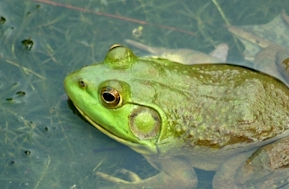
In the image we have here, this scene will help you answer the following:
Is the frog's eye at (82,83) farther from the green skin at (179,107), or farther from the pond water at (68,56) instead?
the pond water at (68,56)

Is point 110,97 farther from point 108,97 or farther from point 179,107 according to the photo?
point 179,107

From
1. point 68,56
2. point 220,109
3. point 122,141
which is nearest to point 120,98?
point 122,141

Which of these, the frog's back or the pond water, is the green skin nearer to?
the frog's back

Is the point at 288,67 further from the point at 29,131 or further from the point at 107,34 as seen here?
the point at 29,131

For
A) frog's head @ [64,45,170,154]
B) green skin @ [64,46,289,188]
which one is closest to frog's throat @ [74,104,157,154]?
green skin @ [64,46,289,188]


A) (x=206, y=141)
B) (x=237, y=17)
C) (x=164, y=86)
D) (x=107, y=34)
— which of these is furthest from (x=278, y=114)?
(x=107, y=34)

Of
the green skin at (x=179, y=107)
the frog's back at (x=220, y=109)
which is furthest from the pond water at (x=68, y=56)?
the frog's back at (x=220, y=109)
